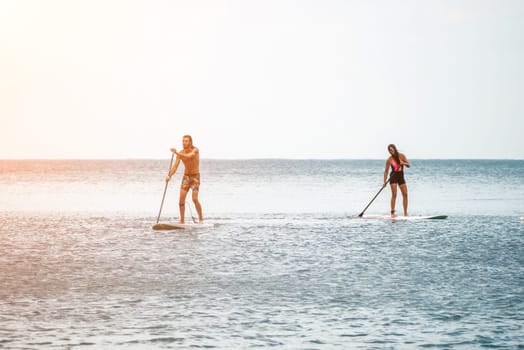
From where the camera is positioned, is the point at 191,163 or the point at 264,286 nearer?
the point at 264,286

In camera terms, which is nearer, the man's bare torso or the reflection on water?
the reflection on water

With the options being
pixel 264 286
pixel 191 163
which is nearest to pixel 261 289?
pixel 264 286

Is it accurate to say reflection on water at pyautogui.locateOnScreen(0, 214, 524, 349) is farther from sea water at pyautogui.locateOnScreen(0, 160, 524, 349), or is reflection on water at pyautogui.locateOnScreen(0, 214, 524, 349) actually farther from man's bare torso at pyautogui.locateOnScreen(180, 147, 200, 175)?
man's bare torso at pyautogui.locateOnScreen(180, 147, 200, 175)

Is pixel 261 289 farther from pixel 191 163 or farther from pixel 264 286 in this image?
pixel 191 163

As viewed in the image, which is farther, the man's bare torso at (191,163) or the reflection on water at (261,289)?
the man's bare torso at (191,163)

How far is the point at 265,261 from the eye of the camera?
51.3 ft

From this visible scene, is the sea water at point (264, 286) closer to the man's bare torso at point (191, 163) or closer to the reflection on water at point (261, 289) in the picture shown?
the reflection on water at point (261, 289)

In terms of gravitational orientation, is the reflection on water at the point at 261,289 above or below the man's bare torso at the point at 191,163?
below

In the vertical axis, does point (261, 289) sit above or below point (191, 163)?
below

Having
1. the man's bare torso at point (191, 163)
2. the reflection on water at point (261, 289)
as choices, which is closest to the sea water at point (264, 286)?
the reflection on water at point (261, 289)

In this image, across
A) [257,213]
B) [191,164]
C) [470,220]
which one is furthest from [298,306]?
[257,213]

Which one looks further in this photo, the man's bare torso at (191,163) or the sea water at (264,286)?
the man's bare torso at (191,163)

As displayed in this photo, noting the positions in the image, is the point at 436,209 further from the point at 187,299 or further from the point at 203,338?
the point at 203,338

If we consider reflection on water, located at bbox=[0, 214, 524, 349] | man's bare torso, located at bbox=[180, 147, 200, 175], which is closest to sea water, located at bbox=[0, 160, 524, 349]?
reflection on water, located at bbox=[0, 214, 524, 349]
